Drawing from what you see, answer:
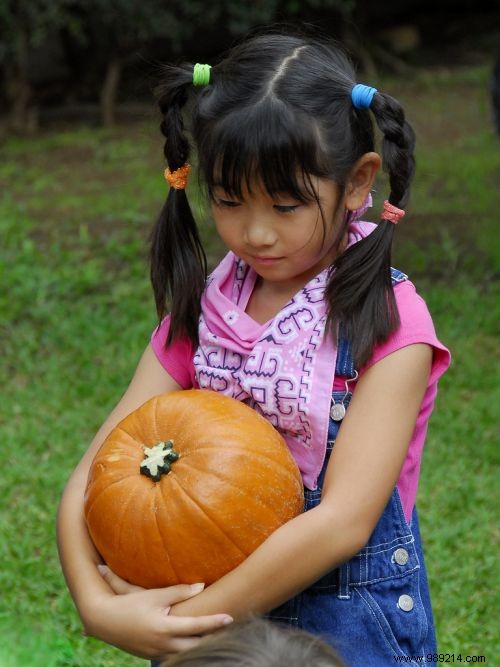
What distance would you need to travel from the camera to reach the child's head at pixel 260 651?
1.40 meters

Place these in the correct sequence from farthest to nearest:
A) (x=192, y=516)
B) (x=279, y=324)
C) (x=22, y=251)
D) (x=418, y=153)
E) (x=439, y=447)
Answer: (x=418, y=153)
(x=22, y=251)
(x=439, y=447)
(x=279, y=324)
(x=192, y=516)

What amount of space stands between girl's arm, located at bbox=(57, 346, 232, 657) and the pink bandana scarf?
0.70 ft

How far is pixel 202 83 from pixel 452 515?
237cm

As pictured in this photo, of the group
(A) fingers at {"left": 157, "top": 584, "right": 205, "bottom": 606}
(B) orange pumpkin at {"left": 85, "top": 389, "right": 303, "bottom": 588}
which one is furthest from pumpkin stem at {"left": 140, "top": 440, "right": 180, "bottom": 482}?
(A) fingers at {"left": 157, "top": 584, "right": 205, "bottom": 606}

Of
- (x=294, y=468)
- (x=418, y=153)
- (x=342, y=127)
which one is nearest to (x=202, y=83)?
(x=342, y=127)

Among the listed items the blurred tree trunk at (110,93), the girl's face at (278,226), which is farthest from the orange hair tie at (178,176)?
the blurred tree trunk at (110,93)

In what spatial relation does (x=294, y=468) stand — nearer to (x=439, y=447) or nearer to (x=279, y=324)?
(x=279, y=324)

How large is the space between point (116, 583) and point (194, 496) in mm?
278

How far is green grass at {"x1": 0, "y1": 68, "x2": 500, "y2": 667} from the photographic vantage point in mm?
3592

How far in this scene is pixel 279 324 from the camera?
7.38ft

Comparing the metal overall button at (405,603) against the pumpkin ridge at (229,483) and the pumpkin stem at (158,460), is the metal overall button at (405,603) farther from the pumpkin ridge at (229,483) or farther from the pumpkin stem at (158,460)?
the pumpkin stem at (158,460)

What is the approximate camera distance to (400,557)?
2246mm

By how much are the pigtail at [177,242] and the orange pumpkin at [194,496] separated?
346mm

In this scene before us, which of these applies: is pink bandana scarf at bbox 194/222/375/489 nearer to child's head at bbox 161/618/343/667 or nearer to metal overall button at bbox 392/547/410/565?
metal overall button at bbox 392/547/410/565
